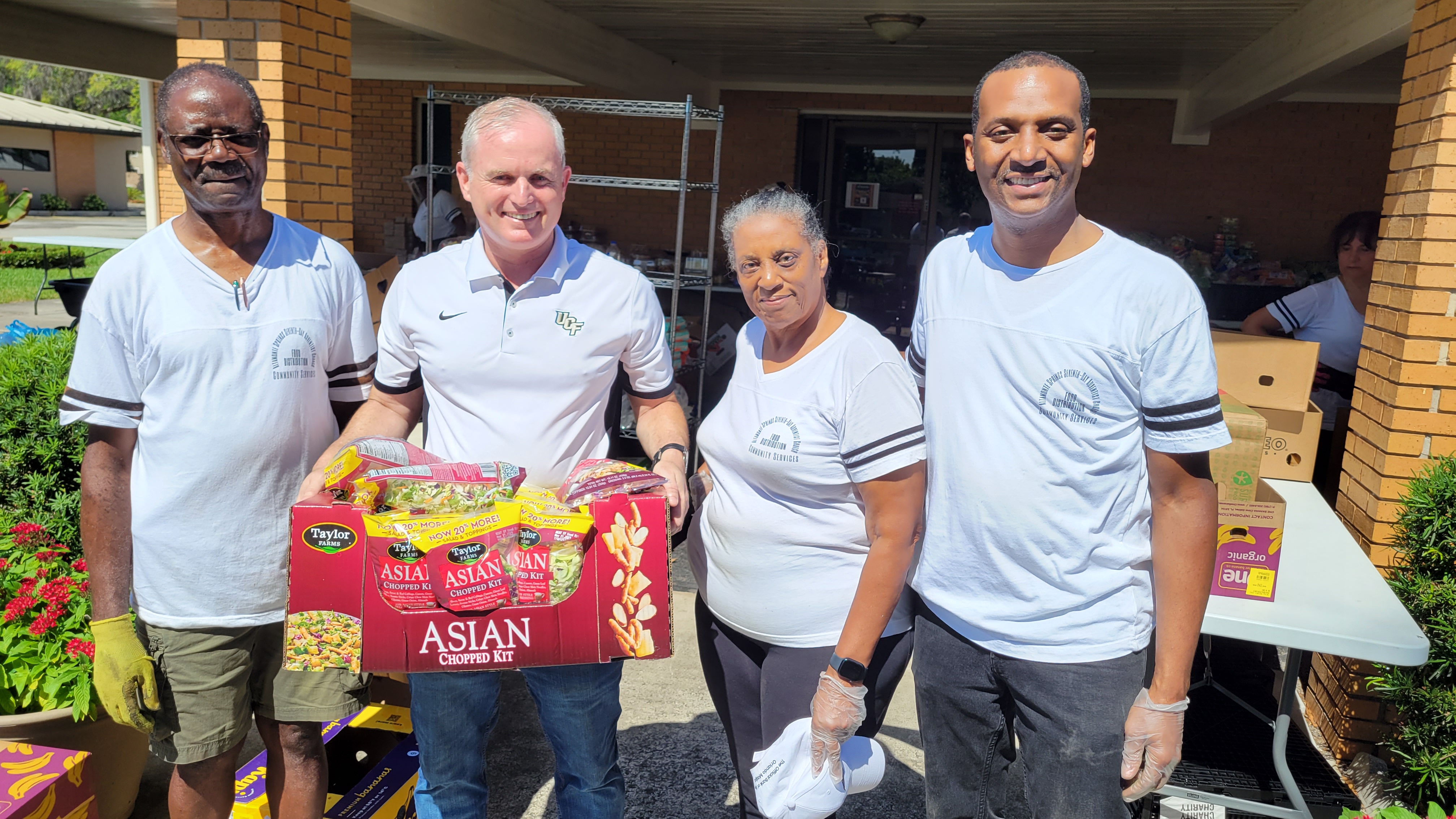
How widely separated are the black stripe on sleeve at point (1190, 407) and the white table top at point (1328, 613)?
88 cm

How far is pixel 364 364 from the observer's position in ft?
6.88

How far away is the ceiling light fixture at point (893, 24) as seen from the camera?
6043mm

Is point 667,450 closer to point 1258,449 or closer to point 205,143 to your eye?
point 205,143

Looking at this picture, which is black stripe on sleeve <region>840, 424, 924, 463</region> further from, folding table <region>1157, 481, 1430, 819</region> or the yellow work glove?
the yellow work glove

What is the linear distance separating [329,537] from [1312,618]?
2.25 m

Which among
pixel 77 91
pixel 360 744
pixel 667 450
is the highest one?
pixel 77 91

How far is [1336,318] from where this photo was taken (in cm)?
430

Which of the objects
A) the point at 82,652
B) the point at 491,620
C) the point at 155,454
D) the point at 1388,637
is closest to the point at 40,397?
the point at 82,652

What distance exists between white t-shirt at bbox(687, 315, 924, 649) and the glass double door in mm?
8628

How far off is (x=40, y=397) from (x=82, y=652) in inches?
43.7

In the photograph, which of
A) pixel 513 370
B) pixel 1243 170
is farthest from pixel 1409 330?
pixel 1243 170

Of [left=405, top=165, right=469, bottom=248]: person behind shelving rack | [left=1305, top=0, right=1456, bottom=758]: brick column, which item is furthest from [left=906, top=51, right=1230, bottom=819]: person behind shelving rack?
[left=405, top=165, right=469, bottom=248]: person behind shelving rack

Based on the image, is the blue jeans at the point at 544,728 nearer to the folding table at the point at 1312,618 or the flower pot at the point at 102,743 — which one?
the flower pot at the point at 102,743

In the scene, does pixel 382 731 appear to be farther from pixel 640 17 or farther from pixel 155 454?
pixel 640 17
